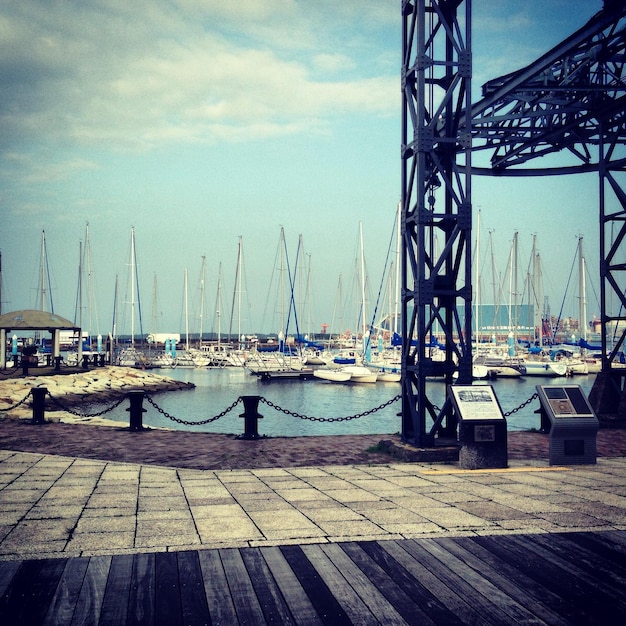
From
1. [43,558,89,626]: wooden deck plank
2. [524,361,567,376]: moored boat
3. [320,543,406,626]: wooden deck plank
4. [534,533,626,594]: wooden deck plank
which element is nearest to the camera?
[43,558,89,626]: wooden deck plank

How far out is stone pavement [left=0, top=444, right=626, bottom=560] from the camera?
6.40 m

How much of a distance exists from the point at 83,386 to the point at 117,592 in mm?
40419

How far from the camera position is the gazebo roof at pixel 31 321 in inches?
1519

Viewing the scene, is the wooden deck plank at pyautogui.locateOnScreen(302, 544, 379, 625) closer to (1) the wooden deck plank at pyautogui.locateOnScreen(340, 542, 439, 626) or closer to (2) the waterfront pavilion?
(1) the wooden deck plank at pyautogui.locateOnScreen(340, 542, 439, 626)

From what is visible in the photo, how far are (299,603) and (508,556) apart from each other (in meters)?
2.17

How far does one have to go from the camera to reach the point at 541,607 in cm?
473

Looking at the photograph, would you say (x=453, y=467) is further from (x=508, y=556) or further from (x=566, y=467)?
(x=508, y=556)

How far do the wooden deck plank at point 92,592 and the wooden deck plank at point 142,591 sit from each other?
0.22 metres

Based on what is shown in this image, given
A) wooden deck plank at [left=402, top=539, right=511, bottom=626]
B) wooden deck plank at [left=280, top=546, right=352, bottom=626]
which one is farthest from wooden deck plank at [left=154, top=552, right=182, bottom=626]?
wooden deck plank at [left=402, top=539, right=511, bottom=626]

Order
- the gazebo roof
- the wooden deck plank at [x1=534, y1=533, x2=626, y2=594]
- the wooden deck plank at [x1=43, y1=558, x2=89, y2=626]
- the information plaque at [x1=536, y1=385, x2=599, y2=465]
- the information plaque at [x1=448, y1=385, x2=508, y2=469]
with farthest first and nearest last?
1. the gazebo roof
2. the information plaque at [x1=536, y1=385, x2=599, y2=465]
3. the information plaque at [x1=448, y1=385, x2=508, y2=469]
4. the wooden deck plank at [x1=534, y1=533, x2=626, y2=594]
5. the wooden deck plank at [x1=43, y1=558, x2=89, y2=626]

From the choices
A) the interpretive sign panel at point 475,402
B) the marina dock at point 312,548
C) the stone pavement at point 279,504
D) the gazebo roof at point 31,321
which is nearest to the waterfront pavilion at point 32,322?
the gazebo roof at point 31,321

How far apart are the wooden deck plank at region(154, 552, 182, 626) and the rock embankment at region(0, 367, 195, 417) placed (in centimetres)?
A: 2344

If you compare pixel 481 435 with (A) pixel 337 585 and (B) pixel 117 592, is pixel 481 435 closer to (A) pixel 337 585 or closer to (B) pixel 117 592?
(A) pixel 337 585

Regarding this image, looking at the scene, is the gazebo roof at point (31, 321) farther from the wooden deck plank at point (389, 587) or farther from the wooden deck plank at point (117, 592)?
the wooden deck plank at point (389, 587)
